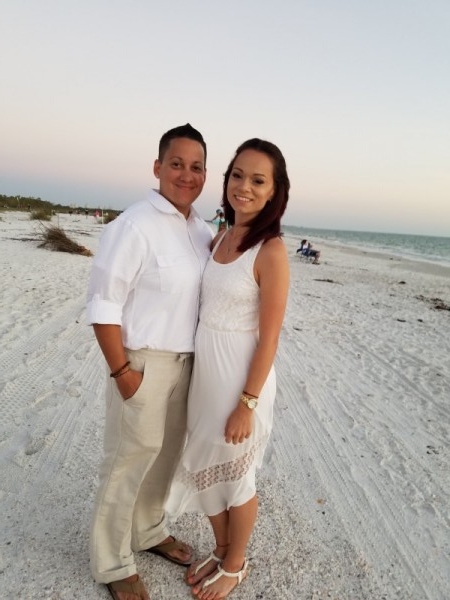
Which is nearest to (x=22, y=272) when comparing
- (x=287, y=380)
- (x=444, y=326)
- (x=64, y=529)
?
(x=287, y=380)

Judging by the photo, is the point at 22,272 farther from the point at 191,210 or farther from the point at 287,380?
the point at 191,210

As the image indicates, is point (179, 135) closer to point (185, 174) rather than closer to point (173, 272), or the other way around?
point (185, 174)

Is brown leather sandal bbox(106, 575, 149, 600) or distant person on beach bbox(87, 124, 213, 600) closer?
distant person on beach bbox(87, 124, 213, 600)

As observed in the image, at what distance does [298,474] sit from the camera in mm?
2941

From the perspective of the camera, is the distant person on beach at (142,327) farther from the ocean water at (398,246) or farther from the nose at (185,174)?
the ocean water at (398,246)

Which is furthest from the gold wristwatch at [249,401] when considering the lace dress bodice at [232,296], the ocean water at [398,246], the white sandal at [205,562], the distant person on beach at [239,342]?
the ocean water at [398,246]

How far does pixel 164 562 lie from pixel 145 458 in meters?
0.79

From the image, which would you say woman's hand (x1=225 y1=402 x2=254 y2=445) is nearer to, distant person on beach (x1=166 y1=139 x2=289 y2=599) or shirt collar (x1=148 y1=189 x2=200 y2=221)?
distant person on beach (x1=166 y1=139 x2=289 y2=599)

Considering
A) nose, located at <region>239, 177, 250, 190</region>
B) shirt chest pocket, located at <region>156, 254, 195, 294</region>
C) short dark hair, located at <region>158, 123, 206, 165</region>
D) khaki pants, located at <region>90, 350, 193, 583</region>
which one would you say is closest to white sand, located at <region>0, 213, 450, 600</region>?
khaki pants, located at <region>90, 350, 193, 583</region>

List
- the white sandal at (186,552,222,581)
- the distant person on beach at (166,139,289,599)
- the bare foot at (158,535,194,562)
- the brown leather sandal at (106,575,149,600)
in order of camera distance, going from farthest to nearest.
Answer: the bare foot at (158,535,194,562) → the white sandal at (186,552,222,581) → the brown leather sandal at (106,575,149,600) → the distant person on beach at (166,139,289,599)

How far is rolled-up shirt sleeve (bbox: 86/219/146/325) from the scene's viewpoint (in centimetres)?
160

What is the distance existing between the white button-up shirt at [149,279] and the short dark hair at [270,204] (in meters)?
0.30

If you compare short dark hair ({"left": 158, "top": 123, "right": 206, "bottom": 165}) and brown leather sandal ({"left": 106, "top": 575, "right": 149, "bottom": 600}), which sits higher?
short dark hair ({"left": 158, "top": 123, "right": 206, "bottom": 165})

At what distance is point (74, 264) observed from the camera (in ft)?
36.3
